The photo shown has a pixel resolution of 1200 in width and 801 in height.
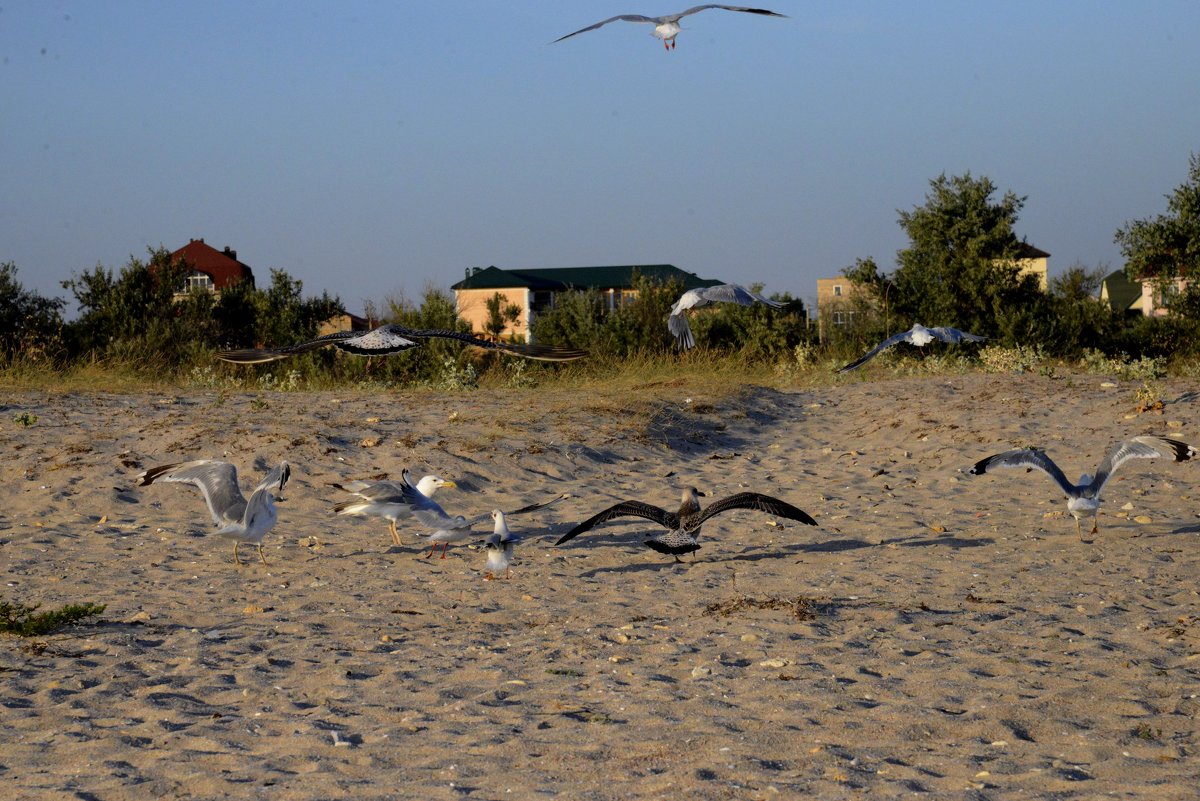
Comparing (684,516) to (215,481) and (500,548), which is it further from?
(215,481)

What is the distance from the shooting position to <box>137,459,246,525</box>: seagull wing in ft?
28.0

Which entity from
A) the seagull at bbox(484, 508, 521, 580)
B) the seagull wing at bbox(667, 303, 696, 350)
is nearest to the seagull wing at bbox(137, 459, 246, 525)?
→ the seagull at bbox(484, 508, 521, 580)

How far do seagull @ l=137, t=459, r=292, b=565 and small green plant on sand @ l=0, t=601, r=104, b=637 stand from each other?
1441 mm

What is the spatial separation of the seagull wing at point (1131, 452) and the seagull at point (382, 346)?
3.89 m

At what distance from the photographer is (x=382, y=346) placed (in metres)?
11.2

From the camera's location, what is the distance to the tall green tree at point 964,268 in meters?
25.3

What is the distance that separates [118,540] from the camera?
9602mm

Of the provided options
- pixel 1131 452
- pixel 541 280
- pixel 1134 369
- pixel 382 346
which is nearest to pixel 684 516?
pixel 1131 452

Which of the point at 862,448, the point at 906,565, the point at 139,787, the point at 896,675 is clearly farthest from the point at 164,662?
the point at 862,448

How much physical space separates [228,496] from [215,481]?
5.3 inches

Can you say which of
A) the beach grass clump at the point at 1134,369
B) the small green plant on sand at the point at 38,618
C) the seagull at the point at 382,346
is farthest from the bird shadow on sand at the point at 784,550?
the beach grass clump at the point at 1134,369

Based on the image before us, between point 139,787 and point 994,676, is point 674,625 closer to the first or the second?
point 994,676

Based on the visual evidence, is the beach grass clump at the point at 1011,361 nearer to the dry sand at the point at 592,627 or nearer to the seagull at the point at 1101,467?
the dry sand at the point at 592,627

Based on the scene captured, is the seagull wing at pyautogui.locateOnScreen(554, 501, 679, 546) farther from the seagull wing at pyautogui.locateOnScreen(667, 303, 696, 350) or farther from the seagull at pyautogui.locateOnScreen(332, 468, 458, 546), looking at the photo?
the seagull wing at pyautogui.locateOnScreen(667, 303, 696, 350)
